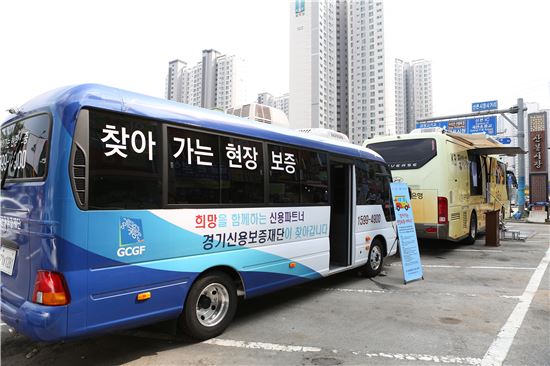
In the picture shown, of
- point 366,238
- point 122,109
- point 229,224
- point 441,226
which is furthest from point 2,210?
point 441,226

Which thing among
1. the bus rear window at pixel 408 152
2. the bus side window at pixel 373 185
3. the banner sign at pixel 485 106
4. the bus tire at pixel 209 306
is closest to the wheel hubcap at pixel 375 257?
the bus side window at pixel 373 185

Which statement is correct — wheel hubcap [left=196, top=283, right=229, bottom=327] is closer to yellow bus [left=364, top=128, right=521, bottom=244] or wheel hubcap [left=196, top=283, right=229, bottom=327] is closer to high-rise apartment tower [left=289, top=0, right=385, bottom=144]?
yellow bus [left=364, top=128, right=521, bottom=244]

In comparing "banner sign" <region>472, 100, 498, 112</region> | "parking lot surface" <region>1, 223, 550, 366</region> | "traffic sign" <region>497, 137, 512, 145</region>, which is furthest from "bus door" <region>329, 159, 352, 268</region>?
"traffic sign" <region>497, 137, 512, 145</region>

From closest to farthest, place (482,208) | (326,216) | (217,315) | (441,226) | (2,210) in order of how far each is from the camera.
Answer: (2,210), (217,315), (326,216), (441,226), (482,208)

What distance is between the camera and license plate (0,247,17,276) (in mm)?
3385

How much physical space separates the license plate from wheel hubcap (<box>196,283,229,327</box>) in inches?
72.2

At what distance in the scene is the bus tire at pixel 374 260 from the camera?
7.31 metres

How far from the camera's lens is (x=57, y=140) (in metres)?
3.09

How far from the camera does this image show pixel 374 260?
751 cm

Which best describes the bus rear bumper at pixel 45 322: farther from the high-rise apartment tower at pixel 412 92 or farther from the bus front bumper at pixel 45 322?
the high-rise apartment tower at pixel 412 92

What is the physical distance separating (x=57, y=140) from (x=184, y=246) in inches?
61.5

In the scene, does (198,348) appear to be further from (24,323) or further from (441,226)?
(441,226)

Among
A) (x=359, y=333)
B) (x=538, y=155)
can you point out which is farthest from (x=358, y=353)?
(x=538, y=155)

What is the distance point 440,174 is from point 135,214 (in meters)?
8.23
